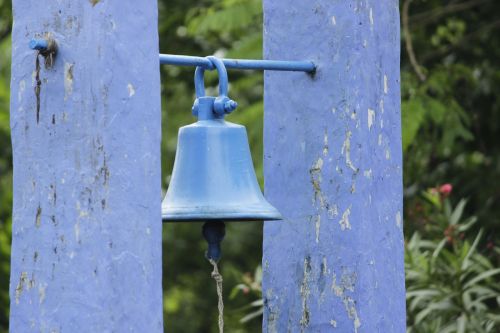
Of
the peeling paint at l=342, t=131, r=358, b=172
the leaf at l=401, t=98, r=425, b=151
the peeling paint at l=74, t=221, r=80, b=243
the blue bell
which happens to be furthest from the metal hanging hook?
the leaf at l=401, t=98, r=425, b=151

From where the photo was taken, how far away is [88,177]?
2844mm

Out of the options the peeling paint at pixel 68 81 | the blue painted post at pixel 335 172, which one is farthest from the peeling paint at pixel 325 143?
the peeling paint at pixel 68 81

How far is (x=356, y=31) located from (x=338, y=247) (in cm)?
60

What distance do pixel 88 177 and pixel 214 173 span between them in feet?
1.82

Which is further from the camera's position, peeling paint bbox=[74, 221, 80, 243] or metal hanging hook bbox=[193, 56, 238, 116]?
metal hanging hook bbox=[193, 56, 238, 116]

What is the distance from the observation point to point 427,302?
549cm

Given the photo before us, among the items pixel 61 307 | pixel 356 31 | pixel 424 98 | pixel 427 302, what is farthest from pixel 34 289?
pixel 424 98

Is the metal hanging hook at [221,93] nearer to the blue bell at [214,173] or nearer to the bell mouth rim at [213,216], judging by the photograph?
the blue bell at [214,173]

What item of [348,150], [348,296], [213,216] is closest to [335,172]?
[348,150]

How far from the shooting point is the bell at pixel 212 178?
3.27 meters

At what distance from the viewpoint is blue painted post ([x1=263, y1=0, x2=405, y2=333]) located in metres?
3.52

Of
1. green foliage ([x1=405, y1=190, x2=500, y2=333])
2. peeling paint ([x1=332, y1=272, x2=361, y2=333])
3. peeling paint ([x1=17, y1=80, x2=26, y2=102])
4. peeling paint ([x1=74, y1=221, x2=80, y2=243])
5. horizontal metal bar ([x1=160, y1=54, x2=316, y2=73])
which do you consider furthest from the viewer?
green foliage ([x1=405, y1=190, x2=500, y2=333])

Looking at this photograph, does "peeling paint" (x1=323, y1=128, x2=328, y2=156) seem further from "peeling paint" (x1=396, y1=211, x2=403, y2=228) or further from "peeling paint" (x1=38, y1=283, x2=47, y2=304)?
"peeling paint" (x1=38, y1=283, x2=47, y2=304)

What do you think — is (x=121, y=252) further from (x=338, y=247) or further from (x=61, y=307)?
(x=338, y=247)
